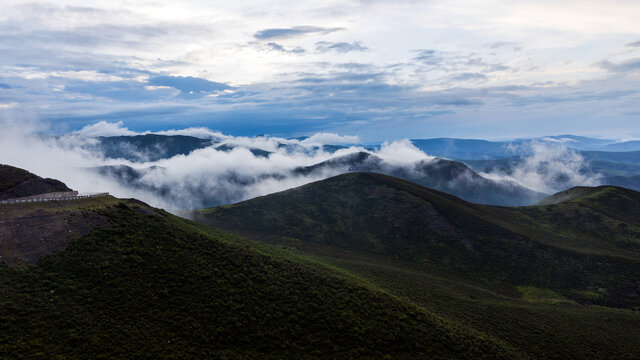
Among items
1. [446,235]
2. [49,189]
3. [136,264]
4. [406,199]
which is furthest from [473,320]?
[406,199]

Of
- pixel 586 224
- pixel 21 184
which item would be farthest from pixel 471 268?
pixel 21 184

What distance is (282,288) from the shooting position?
58469 millimetres

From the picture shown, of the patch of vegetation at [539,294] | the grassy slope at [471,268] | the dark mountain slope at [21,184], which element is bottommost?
the patch of vegetation at [539,294]

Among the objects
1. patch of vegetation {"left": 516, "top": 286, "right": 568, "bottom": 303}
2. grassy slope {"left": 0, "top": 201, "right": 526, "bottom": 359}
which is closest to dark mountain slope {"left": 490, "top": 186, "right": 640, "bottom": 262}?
patch of vegetation {"left": 516, "top": 286, "right": 568, "bottom": 303}

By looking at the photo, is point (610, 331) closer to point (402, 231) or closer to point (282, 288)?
point (282, 288)

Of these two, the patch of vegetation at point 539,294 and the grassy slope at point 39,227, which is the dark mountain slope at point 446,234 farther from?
the grassy slope at point 39,227

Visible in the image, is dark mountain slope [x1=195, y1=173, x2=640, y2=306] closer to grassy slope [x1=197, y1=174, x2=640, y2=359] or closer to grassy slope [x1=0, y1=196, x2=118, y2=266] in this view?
grassy slope [x1=197, y1=174, x2=640, y2=359]

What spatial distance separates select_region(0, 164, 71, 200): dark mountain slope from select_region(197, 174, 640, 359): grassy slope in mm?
72808

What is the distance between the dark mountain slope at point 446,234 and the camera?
109 metres

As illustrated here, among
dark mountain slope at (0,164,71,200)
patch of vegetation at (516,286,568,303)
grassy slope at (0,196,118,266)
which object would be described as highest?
dark mountain slope at (0,164,71,200)

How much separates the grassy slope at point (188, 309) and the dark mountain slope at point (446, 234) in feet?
235

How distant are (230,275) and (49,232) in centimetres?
3088

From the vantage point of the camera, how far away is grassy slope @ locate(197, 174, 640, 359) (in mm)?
66156

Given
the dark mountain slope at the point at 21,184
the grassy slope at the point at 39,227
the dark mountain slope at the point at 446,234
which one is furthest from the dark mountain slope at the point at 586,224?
the dark mountain slope at the point at 21,184
